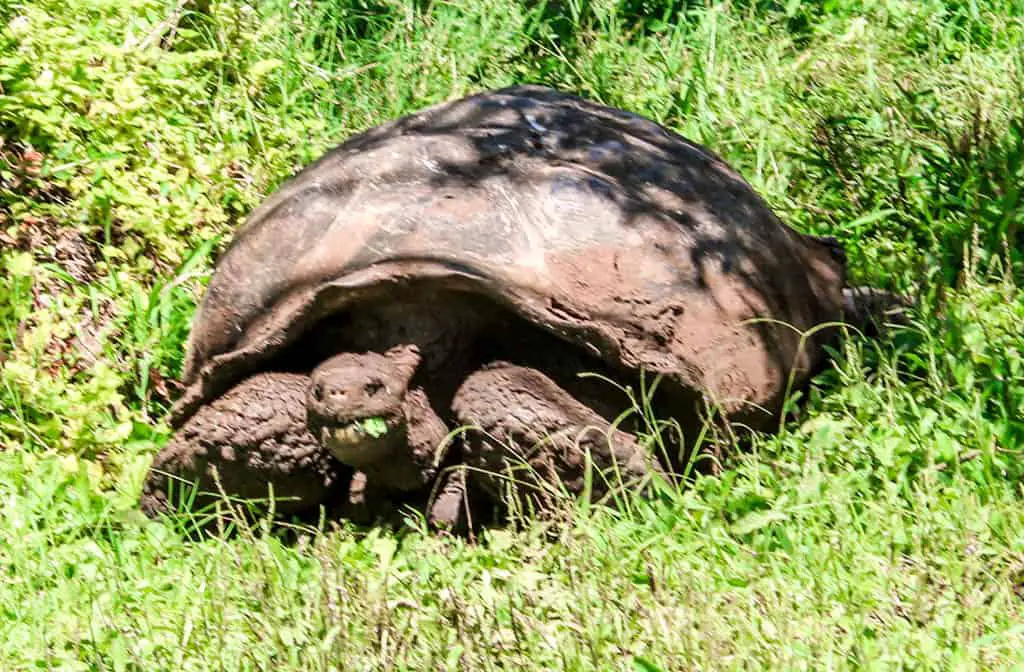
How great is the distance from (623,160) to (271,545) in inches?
56.8

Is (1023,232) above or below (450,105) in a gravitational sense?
below

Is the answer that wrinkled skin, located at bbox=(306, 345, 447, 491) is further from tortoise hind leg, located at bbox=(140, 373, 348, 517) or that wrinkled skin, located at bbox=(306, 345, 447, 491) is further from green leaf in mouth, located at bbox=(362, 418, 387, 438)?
tortoise hind leg, located at bbox=(140, 373, 348, 517)

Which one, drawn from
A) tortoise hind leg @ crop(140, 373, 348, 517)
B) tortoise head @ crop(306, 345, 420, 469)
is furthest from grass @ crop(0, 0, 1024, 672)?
tortoise head @ crop(306, 345, 420, 469)

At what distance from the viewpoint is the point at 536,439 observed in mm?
3867

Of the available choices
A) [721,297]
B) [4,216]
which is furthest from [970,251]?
[4,216]

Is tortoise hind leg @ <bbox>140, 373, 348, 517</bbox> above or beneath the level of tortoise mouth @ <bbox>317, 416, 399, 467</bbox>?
beneath

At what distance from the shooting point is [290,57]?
6090 mm

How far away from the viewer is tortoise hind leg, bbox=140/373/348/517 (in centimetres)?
404

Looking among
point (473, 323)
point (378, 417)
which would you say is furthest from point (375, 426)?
point (473, 323)

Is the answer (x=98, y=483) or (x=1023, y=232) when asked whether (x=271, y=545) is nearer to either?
(x=98, y=483)

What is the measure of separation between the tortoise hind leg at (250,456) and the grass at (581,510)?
0.14 metres

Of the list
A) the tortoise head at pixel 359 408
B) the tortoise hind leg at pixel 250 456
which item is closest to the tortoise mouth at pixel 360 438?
the tortoise head at pixel 359 408

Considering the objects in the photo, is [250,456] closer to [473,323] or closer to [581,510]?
[473,323]

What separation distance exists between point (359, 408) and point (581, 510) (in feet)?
2.12
